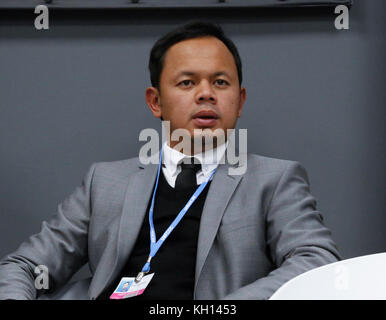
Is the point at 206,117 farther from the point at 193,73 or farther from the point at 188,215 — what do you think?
the point at 188,215

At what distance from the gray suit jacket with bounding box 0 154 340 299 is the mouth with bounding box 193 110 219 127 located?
4.4 inches

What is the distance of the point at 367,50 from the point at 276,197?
699 millimetres

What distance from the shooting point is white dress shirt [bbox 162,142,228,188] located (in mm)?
1338

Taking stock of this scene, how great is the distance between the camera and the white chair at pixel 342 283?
2.30 ft

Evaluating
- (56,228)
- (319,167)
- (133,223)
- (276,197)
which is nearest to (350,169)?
(319,167)

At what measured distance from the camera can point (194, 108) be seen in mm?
1322

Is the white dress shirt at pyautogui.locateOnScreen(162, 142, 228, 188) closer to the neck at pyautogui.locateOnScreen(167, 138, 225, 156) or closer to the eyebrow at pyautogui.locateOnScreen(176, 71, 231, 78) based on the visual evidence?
the neck at pyautogui.locateOnScreen(167, 138, 225, 156)

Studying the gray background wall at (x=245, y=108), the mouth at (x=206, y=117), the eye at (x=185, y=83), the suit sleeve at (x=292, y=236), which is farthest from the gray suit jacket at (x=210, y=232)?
the gray background wall at (x=245, y=108)

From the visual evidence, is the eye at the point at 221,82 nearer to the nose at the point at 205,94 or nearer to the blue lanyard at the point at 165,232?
the nose at the point at 205,94

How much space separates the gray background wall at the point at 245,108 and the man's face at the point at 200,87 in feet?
0.97

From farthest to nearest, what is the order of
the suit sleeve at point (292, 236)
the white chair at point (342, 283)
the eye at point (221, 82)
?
the eye at point (221, 82) < the suit sleeve at point (292, 236) < the white chair at point (342, 283)

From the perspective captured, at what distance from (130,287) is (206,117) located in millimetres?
451

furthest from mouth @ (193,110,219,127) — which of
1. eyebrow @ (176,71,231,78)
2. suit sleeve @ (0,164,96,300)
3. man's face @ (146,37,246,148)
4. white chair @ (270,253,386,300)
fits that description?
white chair @ (270,253,386,300)

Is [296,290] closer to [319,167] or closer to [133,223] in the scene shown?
[133,223]
